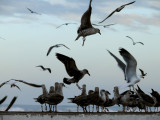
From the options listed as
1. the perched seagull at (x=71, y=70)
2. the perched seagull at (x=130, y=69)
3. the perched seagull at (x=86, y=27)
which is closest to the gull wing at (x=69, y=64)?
the perched seagull at (x=71, y=70)

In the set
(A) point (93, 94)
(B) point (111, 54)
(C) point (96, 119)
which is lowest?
(C) point (96, 119)

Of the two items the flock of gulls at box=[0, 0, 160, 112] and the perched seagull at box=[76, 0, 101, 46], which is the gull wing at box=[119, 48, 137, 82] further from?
the perched seagull at box=[76, 0, 101, 46]

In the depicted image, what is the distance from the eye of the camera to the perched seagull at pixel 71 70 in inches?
642

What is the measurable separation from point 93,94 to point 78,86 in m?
0.62

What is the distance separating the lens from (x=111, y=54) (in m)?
17.0

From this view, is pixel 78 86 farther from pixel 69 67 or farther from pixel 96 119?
pixel 96 119

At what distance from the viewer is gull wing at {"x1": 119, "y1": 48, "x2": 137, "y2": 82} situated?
15827 millimetres

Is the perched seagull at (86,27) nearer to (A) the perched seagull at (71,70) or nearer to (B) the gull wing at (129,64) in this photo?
(A) the perched seagull at (71,70)

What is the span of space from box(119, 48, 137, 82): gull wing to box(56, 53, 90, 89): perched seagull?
1.44m

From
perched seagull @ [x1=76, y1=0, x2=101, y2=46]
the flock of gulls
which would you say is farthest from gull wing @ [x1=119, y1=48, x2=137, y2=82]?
perched seagull @ [x1=76, y1=0, x2=101, y2=46]

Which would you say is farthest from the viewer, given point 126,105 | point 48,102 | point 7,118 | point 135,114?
point 126,105

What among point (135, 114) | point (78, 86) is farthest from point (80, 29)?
point (135, 114)

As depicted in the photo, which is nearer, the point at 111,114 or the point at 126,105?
the point at 111,114

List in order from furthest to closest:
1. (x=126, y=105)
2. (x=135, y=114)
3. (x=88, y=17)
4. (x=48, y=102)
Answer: (x=126, y=105)
(x=88, y=17)
(x=48, y=102)
(x=135, y=114)
